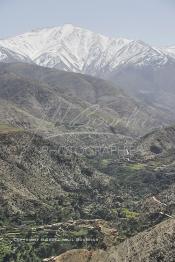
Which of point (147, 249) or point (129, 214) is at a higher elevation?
point (147, 249)

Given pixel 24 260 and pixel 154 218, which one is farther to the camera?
pixel 154 218

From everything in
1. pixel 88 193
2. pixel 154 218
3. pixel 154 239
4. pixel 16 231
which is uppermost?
pixel 154 239

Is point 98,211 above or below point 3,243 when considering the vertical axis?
below

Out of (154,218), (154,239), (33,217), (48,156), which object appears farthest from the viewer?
(48,156)

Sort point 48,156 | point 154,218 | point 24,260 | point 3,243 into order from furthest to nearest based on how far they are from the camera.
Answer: point 48,156 → point 154,218 → point 3,243 → point 24,260

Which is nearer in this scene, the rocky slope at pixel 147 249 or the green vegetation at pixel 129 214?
the rocky slope at pixel 147 249

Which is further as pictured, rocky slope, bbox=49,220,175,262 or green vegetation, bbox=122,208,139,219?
green vegetation, bbox=122,208,139,219

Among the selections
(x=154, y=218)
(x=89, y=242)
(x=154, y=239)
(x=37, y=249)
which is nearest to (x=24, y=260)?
(x=37, y=249)

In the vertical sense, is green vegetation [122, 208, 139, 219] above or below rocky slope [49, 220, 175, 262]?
below

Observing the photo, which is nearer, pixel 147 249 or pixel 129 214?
pixel 147 249

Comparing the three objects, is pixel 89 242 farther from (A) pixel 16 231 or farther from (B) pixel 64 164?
(B) pixel 64 164

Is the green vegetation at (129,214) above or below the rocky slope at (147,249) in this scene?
below
